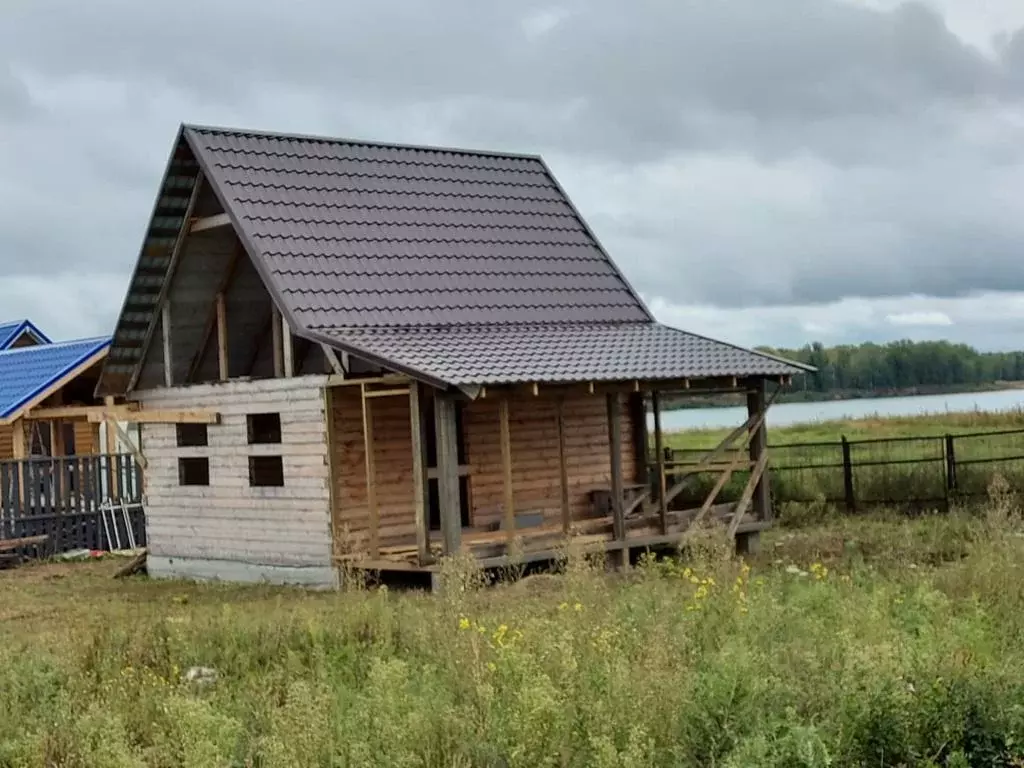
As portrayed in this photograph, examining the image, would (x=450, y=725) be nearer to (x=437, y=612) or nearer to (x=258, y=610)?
(x=437, y=612)

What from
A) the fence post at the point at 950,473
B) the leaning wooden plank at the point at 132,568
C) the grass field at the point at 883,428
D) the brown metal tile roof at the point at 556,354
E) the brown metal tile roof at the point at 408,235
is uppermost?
the brown metal tile roof at the point at 408,235

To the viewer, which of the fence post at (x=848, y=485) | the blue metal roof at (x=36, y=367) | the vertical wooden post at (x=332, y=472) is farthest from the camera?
the blue metal roof at (x=36, y=367)

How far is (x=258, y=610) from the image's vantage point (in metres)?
12.9

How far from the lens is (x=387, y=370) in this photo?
16.5 meters

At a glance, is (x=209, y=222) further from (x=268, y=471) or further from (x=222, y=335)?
(x=268, y=471)

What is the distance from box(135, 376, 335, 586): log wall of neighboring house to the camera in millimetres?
17141

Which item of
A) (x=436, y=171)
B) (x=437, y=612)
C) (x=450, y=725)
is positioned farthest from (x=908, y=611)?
(x=436, y=171)

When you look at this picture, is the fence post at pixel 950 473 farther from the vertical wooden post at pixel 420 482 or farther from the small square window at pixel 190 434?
the small square window at pixel 190 434

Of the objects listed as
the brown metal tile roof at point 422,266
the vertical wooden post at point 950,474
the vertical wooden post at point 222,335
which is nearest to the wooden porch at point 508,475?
the brown metal tile roof at point 422,266

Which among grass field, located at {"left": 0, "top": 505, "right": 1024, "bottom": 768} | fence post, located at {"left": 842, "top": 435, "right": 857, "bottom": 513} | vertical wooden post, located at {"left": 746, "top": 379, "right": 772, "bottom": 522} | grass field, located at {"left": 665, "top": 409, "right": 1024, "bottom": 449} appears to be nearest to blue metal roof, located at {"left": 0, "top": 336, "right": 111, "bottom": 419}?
vertical wooden post, located at {"left": 746, "top": 379, "right": 772, "bottom": 522}

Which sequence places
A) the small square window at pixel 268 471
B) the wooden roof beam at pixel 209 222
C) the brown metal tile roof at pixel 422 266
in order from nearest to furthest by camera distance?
the brown metal tile roof at pixel 422 266
the wooden roof beam at pixel 209 222
the small square window at pixel 268 471

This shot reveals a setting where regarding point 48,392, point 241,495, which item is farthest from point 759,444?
point 48,392

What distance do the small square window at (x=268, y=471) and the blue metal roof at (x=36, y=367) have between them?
8.05 m

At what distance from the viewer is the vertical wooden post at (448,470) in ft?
50.6
